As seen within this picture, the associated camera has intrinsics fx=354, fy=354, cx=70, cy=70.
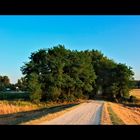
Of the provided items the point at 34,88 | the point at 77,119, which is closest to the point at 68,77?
the point at 34,88

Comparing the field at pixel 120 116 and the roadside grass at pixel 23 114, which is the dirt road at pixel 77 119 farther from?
the roadside grass at pixel 23 114

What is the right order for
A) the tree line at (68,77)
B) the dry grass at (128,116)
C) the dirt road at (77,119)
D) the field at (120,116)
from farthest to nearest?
the tree line at (68,77), the dry grass at (128,116), the field at (120,116), the dirt road at (77,119)

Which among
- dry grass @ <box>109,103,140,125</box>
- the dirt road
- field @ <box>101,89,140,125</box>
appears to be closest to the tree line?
field @ <box>101,89,140,125</box>

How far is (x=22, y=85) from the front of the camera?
98.9 ft

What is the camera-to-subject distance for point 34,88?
29.0 meters

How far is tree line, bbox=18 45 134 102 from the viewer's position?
3008cm

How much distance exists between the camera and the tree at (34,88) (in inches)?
1122

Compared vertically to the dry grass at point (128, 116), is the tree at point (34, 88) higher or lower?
higher

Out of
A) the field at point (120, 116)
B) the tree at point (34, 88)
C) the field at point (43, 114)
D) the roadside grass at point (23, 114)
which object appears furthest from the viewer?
the tree at point (34, 88)

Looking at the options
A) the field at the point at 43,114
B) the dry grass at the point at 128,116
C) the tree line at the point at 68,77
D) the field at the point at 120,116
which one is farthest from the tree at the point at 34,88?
the dry grass at the point at 128,116
